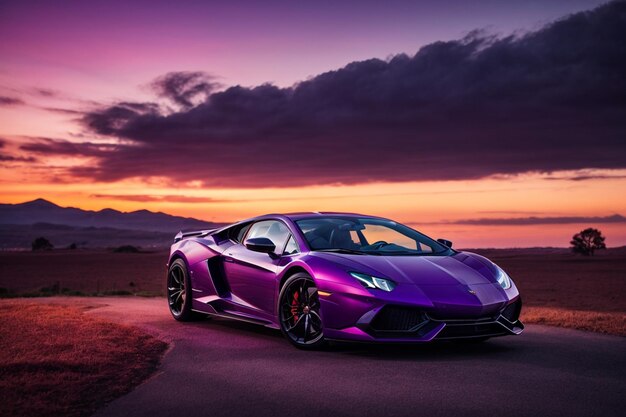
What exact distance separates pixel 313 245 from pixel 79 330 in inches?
119

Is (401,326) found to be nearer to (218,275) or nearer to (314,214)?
(314,214)

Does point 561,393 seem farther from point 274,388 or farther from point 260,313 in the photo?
point 260,313

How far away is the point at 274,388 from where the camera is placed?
19.7 feet

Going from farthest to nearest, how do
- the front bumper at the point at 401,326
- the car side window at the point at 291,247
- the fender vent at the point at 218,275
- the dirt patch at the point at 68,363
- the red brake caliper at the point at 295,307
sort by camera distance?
the fender vent at the point at 218,275 → the car side window at the point at 291,247 → the red brake caliper at the point at 295,307 → the front bumper at the point at 401,326 → the dirt patch at the point at 68,363

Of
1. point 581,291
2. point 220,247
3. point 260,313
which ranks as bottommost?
point 581,291

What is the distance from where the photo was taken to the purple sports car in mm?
7289

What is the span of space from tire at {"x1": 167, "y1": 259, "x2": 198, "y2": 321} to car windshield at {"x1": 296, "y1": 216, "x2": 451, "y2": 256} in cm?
233

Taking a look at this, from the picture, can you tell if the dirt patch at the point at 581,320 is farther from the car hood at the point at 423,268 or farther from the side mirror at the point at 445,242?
the car hood at the point at 423,268

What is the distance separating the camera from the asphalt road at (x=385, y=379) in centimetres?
534

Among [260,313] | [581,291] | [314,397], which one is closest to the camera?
[314,397]

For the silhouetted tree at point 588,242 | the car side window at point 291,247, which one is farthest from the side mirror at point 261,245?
the silhouetted tree at point 588,242

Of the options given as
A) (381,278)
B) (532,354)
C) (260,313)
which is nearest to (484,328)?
(532,354)

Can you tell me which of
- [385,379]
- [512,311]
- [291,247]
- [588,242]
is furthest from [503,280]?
[588,242]

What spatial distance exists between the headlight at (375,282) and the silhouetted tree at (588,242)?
84932 millimetres
